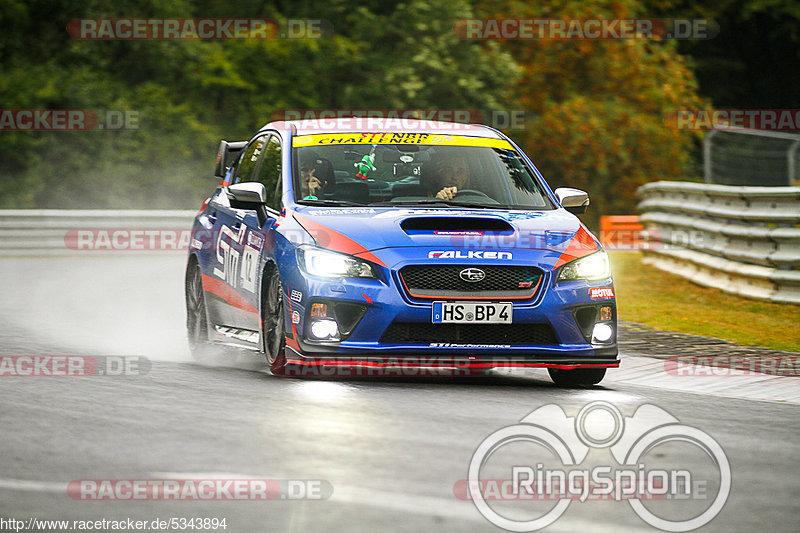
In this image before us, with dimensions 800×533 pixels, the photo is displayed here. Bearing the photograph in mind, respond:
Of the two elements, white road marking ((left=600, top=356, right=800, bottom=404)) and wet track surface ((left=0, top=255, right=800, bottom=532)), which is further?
white road marking ((left=600, top=356, right=800, bottom=404))

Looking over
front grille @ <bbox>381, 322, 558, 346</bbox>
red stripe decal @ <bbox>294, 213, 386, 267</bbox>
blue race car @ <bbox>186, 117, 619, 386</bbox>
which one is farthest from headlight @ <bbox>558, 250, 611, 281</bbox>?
red stripe decal @ <bbox>294, 213, 386, 267</bbox>

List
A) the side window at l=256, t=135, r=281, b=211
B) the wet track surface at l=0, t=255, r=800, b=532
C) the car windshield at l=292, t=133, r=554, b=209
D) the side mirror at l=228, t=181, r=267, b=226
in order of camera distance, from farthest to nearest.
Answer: the side window at l=256, t=135, r=281, b=211 → the car windshield at l=292, t=133, r=554, b=209 → the side mirror at l=228, t=181, r=267, b=226 → the wet track surface at l=0, t=255, r=800, b=532

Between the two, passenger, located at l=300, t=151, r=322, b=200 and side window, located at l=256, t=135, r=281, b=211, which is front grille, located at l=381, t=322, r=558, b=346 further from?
side window, located at l=256, t=135, r=281, b=211

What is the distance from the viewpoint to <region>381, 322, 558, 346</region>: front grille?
9125 mm

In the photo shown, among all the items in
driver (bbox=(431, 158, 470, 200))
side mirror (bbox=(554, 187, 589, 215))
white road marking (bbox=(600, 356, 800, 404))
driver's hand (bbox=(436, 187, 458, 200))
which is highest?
driver (bbox=(431, 158, 470, 200))

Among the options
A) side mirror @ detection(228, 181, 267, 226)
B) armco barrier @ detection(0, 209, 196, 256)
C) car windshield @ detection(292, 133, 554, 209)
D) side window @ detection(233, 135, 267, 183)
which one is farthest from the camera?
armco barrier @ detection(0, 209, 196, 256)

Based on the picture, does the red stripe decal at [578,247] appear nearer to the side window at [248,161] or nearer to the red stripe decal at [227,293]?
the red stripe decal at [227,293]

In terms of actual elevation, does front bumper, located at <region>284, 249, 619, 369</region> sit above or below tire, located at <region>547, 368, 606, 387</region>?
above

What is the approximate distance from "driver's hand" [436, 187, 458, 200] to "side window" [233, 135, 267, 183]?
5.36ft

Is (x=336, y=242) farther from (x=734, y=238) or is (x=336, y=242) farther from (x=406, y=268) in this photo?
(x=734, y=238)

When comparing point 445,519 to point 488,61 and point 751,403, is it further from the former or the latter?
point 488,61

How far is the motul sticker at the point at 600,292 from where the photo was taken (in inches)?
372

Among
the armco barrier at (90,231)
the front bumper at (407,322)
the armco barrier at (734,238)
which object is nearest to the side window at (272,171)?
the front bumper at (407,322)

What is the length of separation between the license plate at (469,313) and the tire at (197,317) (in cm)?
271
